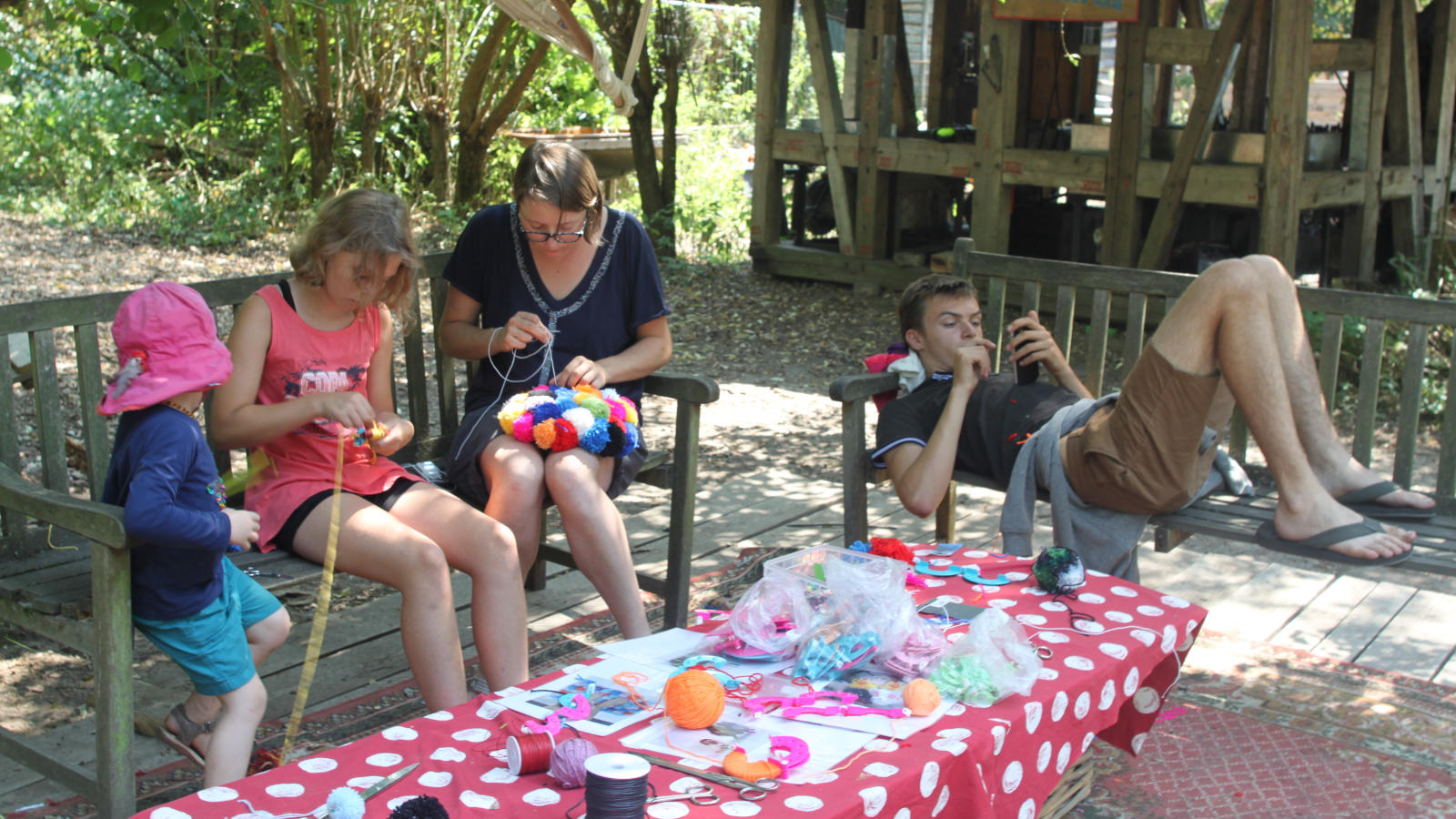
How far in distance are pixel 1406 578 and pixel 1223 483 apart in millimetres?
1067

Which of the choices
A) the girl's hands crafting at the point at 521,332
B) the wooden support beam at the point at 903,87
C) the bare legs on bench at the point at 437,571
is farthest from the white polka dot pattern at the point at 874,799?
the wooden support beam at the point at 903,87

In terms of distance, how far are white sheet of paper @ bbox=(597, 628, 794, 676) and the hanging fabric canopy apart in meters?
2.85

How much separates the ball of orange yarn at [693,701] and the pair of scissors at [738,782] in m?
0.11

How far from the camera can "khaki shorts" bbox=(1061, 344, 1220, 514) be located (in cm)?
336

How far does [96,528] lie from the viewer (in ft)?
7.55

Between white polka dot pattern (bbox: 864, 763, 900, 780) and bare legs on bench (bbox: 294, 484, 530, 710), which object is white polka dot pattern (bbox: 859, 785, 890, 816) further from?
bare legs on bench (bbox: 294, 484, 530, 710)

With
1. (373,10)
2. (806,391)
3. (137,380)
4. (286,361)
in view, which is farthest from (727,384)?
(373,10)

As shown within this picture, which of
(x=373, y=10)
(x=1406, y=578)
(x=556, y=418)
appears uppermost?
(x=373, y=10)

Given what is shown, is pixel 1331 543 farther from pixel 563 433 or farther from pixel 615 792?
pixel 615 792

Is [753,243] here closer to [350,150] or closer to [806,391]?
[806,391]

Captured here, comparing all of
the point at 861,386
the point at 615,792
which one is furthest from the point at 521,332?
the point at 615,792

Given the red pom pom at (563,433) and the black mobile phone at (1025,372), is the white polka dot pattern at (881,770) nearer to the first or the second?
the red pom pom at (563,433)

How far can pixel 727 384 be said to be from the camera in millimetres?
7238

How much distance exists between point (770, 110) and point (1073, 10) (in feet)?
8.51
